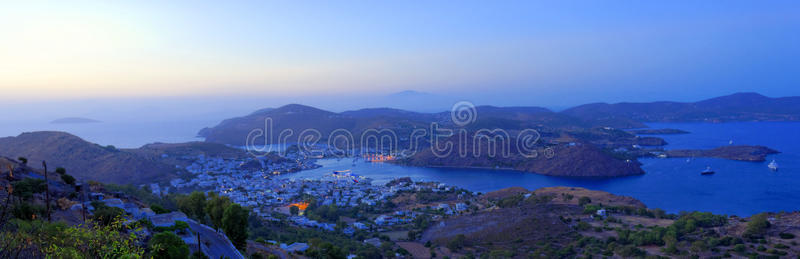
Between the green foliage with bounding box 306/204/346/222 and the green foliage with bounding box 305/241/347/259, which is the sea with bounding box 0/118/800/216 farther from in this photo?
the green foliage with bounding box 305/241/347/259

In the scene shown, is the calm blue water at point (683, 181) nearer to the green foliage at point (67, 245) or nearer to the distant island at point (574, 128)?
the distant island at point (574, 128)

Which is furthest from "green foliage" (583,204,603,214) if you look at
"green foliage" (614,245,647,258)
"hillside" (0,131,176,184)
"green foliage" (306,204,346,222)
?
"hillside" (0,131,176,184)

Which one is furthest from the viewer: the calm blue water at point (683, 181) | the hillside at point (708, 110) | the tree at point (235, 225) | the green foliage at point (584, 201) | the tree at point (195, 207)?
the hillside at point (708, 110)

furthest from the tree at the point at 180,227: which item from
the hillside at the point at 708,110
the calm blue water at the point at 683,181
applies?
the hillside at the point at 708,110

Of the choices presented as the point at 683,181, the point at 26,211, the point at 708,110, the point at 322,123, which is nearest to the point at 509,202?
the point at 683,181

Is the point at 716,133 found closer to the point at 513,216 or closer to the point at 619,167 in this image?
the point at 619,167
